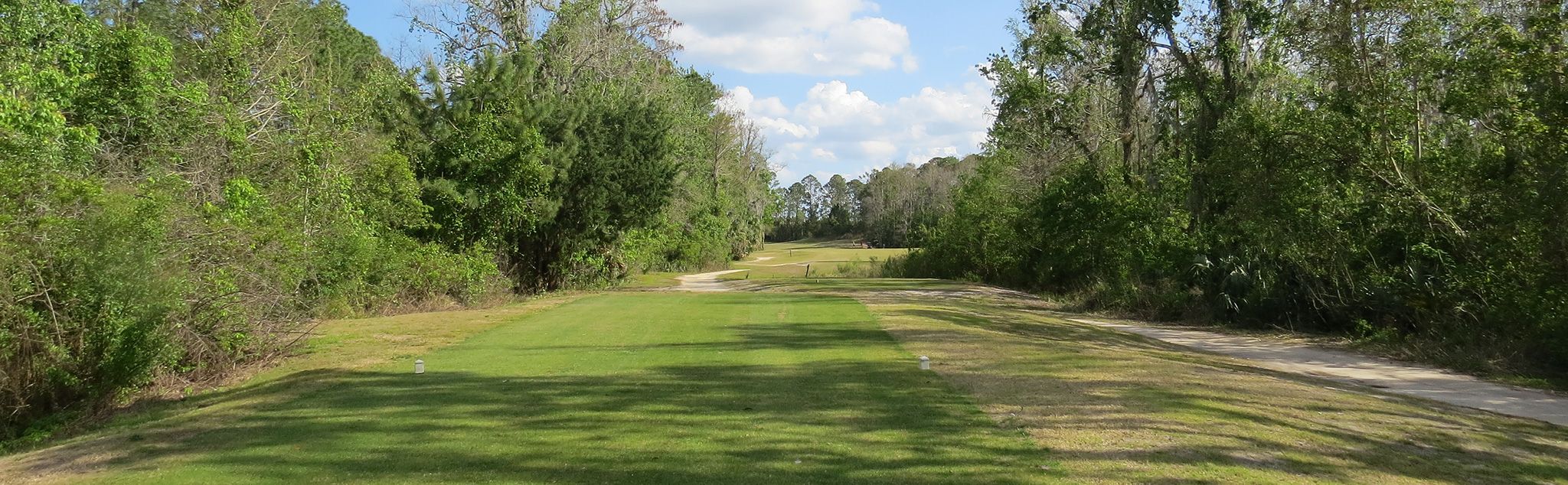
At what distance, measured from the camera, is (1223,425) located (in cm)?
813

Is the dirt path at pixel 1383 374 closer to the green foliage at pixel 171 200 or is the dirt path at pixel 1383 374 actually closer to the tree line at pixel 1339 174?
the tree line at pixel 1339 174

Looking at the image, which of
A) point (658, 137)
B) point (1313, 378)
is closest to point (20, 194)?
point (1313, 378)

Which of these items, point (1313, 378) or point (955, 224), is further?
point (955, 224)

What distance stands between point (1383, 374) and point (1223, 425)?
6.97 m

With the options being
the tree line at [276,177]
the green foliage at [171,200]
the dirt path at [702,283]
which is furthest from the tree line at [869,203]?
the green foliage at [171,200]

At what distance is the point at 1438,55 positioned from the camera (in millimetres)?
15797

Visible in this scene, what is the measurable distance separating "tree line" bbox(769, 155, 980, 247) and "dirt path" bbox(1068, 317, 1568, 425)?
7510cm

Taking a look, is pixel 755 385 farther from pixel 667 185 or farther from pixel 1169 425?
pixel 667 185

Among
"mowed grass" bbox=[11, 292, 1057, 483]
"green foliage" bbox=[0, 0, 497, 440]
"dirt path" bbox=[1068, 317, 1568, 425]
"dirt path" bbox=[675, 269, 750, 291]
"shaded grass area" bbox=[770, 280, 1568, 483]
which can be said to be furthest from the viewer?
"dirt path" bbox=[675, 269, 750, 291]

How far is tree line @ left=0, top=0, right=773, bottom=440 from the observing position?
10.1 metres

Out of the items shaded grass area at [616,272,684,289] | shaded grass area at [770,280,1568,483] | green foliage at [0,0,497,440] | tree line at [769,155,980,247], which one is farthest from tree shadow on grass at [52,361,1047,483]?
tree line at [769,155,980,247]

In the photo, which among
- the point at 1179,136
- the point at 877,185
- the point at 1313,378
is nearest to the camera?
the point at 1313,378

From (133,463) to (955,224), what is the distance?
43767 mm

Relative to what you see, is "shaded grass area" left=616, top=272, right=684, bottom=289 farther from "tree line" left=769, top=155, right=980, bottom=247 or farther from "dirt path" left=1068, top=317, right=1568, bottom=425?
"tree line" left=769, top=155, right=980, bottom=247
